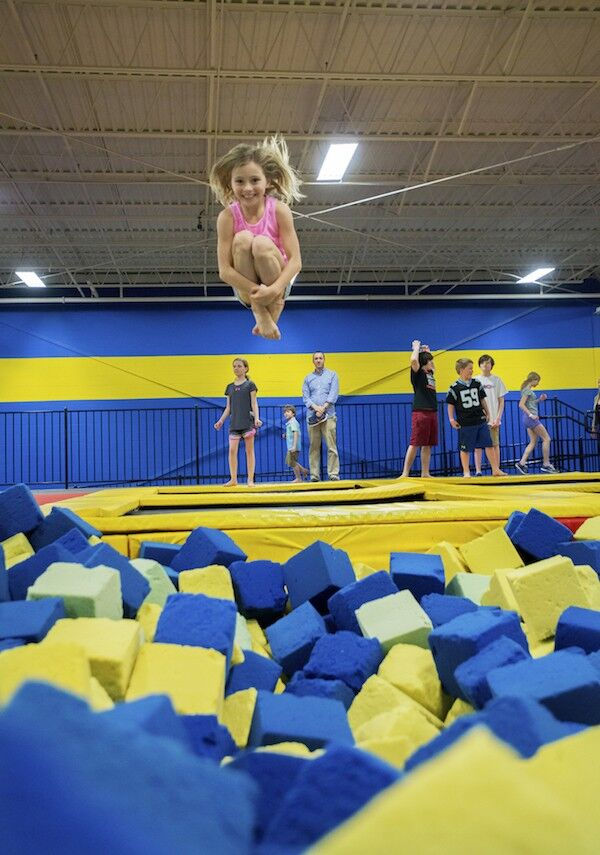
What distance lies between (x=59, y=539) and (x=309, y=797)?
1.83 metres

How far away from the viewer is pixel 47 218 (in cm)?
1055

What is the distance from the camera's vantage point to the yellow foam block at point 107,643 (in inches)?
50.9

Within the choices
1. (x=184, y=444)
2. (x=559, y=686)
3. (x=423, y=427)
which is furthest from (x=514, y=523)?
(x=184, y=444)

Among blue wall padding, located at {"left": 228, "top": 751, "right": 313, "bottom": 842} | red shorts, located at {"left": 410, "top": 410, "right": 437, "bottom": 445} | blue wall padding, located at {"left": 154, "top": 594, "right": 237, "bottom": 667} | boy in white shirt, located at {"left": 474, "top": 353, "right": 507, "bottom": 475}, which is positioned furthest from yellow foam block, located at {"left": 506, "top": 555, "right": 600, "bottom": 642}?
boy in white shirt, located at {"left": 474, "top": 353, "right": 507, "bottom": 475}

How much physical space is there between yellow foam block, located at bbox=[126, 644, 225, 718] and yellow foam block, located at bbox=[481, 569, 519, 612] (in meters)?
0.94

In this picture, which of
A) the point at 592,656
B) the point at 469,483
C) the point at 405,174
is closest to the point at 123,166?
the point at 405,174

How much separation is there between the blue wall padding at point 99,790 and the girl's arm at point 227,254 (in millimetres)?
2766

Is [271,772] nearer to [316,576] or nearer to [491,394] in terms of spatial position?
[316,576]

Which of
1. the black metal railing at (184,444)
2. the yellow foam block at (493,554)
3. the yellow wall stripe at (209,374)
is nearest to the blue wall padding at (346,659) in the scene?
the yellow foam block at (493,554)

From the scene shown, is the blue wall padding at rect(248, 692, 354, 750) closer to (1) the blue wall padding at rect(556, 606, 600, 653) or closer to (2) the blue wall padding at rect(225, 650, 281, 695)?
(2) the blue wall padding at rect(225, 650, 281, 695)

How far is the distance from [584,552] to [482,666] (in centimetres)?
120

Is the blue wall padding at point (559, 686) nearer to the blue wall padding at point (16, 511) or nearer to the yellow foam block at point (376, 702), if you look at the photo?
the yellow foam block at point (376, 702)

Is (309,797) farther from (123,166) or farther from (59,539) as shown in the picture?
(123,166)

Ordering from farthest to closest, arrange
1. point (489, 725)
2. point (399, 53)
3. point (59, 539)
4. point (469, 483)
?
point (399, 53), point (469, 483), point (59, 539), point (489, 725)
